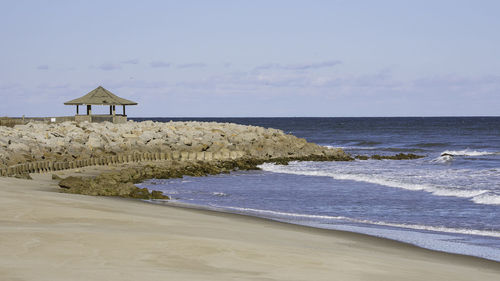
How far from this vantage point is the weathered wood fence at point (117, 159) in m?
25.8

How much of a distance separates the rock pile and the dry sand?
15.6 m

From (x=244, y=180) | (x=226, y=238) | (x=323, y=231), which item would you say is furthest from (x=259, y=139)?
(x=226, y=238)

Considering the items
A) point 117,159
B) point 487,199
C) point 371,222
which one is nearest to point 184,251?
point 371,222

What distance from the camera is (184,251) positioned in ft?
30.8

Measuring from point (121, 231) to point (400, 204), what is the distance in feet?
35.9

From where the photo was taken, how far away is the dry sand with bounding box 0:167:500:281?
8.02 m

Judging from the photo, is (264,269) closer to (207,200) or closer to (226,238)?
(226,238)

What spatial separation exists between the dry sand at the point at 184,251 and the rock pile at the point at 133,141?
15.6 meters

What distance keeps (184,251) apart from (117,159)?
78.6ft

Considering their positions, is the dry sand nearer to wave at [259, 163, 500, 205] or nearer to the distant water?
the distant water

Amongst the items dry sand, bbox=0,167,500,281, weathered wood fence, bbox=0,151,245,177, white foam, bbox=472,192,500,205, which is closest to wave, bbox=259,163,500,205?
white foam, bbox=472,192,500,205

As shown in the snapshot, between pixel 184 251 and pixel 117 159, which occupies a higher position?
pixel 117 159
